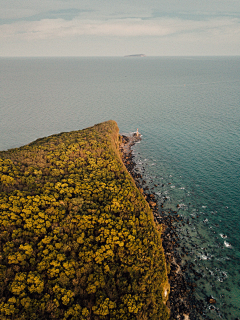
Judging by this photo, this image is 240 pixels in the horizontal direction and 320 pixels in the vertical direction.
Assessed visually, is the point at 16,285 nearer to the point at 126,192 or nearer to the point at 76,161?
the point at 126,192

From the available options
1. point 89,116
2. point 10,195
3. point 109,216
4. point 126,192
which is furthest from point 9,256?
point 89,116

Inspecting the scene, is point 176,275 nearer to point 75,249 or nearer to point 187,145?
point 75,249

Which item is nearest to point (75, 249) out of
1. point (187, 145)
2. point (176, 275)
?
point (176, 275)

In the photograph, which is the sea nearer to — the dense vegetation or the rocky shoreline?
the rocky shoreline

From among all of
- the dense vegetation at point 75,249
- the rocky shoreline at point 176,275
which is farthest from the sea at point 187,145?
the dense vegetation at point 75,249

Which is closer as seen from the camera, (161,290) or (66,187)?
(161,290)
